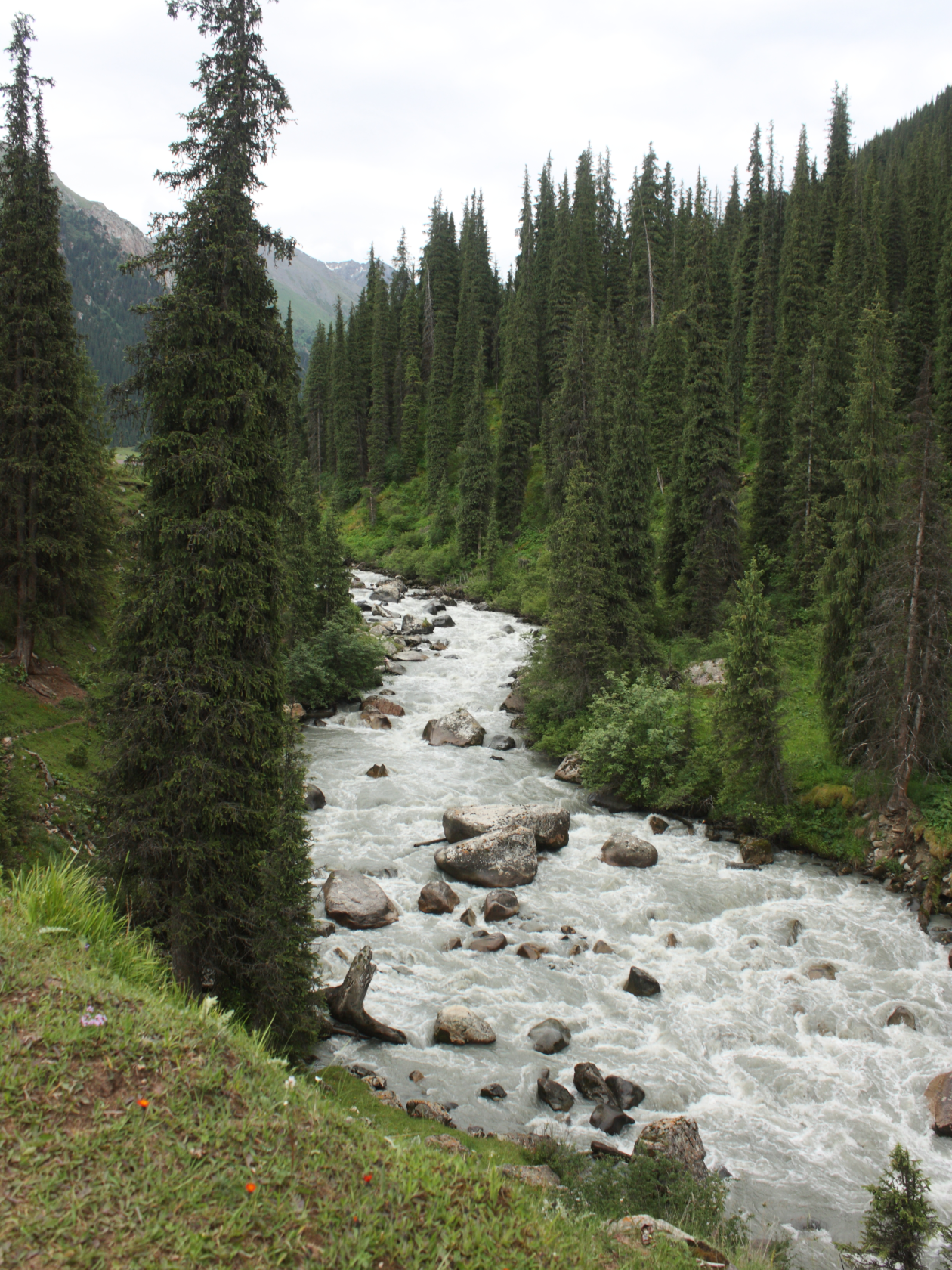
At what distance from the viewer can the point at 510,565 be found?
56156 millimetres

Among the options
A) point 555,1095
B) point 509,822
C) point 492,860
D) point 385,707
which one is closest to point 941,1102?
point 555,1095

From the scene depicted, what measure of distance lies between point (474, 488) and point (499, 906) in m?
47.0

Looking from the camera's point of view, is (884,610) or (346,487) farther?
(346,487)

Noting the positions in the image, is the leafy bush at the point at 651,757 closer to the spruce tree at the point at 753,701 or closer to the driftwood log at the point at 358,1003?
the spruce tree at the point at 753,701

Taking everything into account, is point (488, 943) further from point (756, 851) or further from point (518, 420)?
point (518, 420)

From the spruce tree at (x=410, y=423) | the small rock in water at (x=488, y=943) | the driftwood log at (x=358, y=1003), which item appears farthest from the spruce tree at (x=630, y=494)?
the spruce tree at (x=410, y=423)

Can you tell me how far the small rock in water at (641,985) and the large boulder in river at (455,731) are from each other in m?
14.3

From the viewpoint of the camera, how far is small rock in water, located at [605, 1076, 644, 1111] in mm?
11453

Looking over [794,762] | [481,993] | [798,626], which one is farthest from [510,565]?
[481,993]

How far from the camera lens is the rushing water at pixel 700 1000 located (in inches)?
433

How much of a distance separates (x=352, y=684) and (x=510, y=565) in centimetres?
2572

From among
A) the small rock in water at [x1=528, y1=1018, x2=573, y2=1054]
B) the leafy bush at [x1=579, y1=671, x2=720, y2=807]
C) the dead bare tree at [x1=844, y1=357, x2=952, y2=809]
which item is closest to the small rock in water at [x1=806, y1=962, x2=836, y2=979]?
the small rock in water at [x1=528, y1=1018, x2=573, y2=1054]

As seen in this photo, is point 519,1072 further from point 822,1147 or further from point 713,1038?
point 822,1147

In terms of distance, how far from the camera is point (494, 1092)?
37.7 feet
